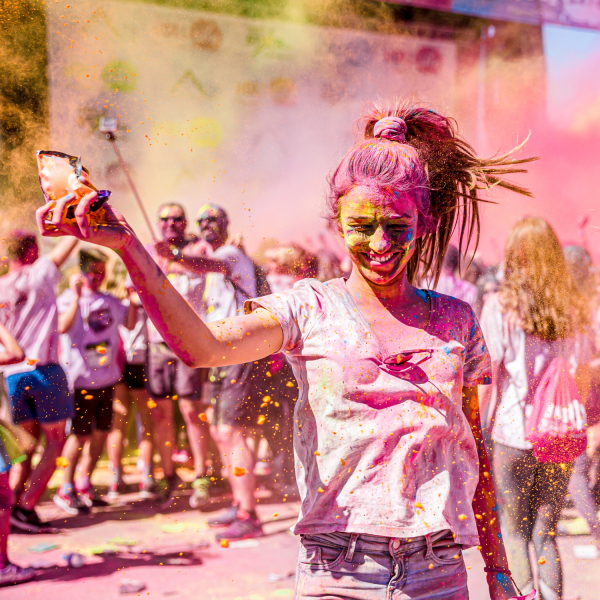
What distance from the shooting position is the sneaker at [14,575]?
8.75ft

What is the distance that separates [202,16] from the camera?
12.3 ft

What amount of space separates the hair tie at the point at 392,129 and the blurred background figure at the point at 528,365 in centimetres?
146

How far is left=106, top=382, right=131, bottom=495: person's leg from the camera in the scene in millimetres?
3906

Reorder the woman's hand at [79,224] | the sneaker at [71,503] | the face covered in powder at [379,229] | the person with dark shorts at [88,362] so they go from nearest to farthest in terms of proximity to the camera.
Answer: the woman's hand at [79,224]
the face covered in powder at [379,229]
the sneaker at [71,503]
the person with dark shorts at [88,362]

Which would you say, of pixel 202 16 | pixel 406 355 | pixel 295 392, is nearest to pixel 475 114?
pixel 202 16

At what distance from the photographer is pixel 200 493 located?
3.66m

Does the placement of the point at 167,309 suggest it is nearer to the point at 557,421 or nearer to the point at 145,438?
the point at 557,421

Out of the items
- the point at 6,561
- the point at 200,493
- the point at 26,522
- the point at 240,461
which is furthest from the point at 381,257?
the point at 26,522

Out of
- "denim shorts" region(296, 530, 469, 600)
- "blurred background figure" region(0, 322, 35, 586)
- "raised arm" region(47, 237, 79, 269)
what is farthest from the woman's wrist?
"raised arm" region(47, 237, 79, 269)

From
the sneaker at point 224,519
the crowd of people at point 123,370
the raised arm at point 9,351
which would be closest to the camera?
the raised arm at point 9,351

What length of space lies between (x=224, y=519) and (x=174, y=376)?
961 millimetres

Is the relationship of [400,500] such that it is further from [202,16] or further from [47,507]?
[202,16]

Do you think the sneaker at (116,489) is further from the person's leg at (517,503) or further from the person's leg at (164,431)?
the person's leg at (517,503)

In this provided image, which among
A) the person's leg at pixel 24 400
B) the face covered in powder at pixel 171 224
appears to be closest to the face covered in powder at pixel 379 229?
the face covered in powder at pixel 171 224
